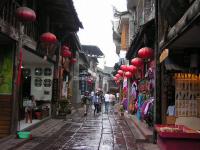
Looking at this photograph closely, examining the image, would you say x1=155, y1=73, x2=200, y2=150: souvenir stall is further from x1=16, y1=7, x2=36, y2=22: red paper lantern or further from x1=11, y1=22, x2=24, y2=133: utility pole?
x1=11, y1=22, x2=24, y2=133: utility pole

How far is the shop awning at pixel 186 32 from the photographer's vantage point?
8461mm

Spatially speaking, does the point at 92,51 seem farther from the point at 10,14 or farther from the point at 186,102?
the point at 186,102

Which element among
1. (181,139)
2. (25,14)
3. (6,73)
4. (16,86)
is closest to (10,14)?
(25,14)

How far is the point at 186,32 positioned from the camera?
32.6 ft

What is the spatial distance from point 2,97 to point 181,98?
6.42 metres

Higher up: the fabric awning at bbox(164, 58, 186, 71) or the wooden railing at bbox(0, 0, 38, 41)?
the wooden railing at bbox(0, 0, 38, 41)

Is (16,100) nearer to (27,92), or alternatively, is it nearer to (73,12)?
(73,12)

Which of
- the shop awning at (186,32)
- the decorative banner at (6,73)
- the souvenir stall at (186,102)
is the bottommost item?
the souvenir stall at (186,102)

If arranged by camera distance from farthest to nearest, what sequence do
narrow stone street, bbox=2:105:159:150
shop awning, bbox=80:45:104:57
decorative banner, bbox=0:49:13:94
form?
shop awning, bbox=80:45:104:57 → decorative banner, bbox=0:49:13:94 → narrow stone street, bbox=2:105:159:150

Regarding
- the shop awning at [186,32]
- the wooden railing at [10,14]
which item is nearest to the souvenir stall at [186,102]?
the shop awning at [186,32]

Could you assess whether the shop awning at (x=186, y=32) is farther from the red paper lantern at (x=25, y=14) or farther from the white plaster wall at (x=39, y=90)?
the white plaster wall at (x=39, y=90)

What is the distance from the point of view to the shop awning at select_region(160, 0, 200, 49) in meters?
8.46

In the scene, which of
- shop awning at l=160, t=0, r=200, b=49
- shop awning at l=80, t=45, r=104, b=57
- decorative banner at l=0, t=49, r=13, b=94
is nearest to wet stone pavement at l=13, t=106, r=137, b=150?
decorative banner at l=0, t=49, r=13, b=94

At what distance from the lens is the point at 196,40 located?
11.2m
